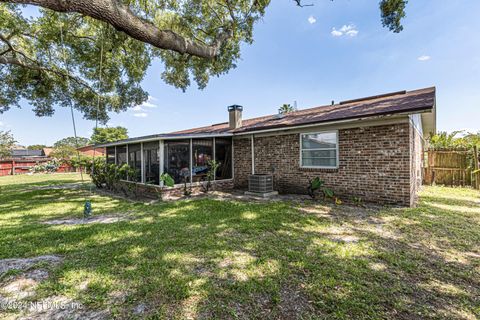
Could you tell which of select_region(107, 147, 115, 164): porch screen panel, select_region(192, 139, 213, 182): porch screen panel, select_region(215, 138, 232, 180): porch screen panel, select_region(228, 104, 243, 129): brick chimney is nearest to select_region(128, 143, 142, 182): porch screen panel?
select_region(107, 147, 115, 164): porch screen panel

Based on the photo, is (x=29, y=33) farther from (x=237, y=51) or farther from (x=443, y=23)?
(x=443, y=23)

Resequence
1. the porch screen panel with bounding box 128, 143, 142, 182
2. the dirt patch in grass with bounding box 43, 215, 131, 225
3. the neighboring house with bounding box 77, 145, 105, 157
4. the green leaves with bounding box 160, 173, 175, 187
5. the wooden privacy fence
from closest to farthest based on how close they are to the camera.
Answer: the dirt patch in grass with bounding box 43, 215, 131, 225
the green leaves with bounding box 160, 173, 175, 187
the wooden privacy fence
the porch screen panel with bounding box 128, 143, 142, 182
the neighboring house with bounding box 77, 145, 105, 157

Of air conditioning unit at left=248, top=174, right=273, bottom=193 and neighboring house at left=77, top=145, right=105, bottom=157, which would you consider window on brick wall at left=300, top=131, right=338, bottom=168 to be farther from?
neighboring house at left=77, top=145, right=105, bottom=157

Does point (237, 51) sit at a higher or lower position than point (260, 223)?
higher

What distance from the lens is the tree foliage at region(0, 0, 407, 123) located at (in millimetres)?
9469

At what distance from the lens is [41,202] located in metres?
8.37

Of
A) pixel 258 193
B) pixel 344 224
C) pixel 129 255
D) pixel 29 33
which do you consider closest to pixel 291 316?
pixel 129 255

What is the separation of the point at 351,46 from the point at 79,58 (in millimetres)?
14375

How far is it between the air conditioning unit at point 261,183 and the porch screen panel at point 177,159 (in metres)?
2.70

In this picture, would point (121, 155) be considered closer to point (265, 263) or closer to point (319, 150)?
point (319, 150)

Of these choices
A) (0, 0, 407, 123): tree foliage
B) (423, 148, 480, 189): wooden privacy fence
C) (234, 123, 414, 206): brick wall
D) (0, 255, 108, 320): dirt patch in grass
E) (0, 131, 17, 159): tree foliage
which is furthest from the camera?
(0, 131, 17, 159): tree foliage

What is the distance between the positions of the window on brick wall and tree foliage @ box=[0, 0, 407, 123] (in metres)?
4.07

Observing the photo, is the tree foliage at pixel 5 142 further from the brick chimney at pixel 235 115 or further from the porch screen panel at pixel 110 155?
the brick chimney at pixel 235 115

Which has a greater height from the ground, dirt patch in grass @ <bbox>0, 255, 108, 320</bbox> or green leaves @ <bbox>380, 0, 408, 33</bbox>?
green leaves @ <bbox>380, 0, 408, 33</bbox>
